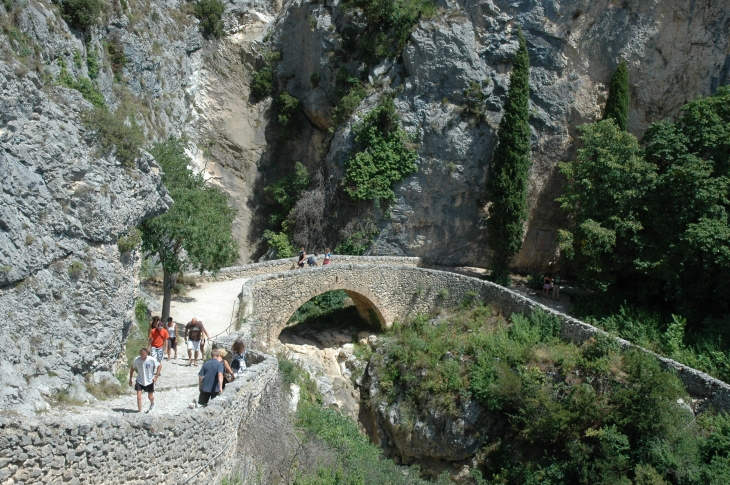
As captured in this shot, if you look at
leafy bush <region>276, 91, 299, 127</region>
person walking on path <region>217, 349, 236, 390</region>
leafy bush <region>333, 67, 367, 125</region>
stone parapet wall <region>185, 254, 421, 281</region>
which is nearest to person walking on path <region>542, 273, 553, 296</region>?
stone parapet wall <region>185, 254, 421, 281</region>

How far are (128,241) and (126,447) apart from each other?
6.13 metres

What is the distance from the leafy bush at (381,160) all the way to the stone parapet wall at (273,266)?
3.33 meters

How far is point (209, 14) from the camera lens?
33969 mm

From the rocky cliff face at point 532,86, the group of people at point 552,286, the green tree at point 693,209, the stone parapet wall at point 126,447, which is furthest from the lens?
the rocky cliff face at point 532,86

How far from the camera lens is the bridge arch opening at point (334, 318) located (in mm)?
25281

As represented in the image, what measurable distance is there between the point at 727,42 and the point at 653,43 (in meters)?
3.44

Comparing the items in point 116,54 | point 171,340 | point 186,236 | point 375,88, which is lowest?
point 171,340

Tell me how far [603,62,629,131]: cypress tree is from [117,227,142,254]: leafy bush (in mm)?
21464

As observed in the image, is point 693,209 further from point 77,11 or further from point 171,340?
point 77,11

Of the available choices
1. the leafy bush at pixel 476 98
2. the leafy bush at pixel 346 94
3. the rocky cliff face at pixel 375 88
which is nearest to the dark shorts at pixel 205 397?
the rocky cliff face at pixel 375 88

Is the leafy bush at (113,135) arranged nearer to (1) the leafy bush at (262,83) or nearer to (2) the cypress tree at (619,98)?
(2) the cypress tree at (619,98)

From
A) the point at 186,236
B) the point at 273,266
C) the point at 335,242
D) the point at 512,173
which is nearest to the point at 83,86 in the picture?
the point at 186,236

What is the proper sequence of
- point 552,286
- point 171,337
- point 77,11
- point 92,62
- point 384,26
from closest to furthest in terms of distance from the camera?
point 171,337 → point 77,11 → point 92,62 → point 552,286 → point 384,26

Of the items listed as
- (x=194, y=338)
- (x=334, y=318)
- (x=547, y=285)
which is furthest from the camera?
(x=334, y=318)
